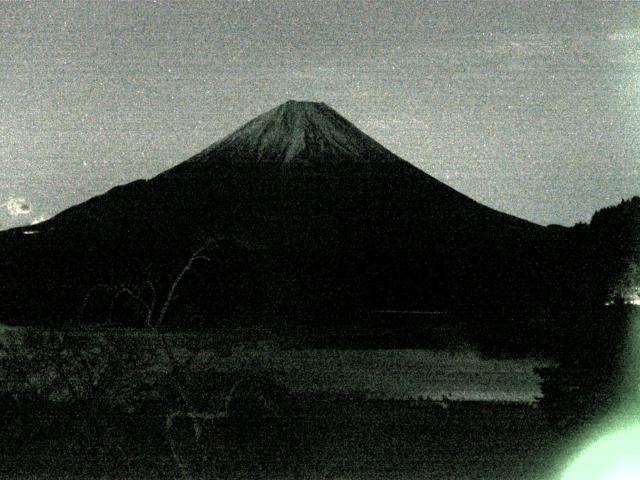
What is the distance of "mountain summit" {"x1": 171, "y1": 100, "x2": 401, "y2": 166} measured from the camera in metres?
120

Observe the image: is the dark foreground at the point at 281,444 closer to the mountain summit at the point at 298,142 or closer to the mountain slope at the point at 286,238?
the mountain slope at the point at 286,238

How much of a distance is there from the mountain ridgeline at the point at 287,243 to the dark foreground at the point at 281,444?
78.4 feet

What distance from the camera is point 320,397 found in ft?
111

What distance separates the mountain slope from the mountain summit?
0.23m

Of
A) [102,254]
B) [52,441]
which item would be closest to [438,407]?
[52,441]

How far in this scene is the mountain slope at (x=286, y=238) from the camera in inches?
3086

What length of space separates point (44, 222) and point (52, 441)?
9216 centimetres

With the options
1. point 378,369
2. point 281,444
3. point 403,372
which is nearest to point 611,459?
point 281,444

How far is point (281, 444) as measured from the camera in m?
21.4

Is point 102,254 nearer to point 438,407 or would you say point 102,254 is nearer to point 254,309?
point 254,309

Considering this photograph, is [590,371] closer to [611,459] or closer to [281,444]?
[611,459]

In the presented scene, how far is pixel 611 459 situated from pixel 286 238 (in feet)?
261

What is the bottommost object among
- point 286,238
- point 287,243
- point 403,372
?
point 287,243

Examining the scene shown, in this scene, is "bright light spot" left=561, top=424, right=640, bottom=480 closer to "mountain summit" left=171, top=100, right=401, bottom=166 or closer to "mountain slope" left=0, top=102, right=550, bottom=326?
"mountain slope" left=0, top=102, right=550, bottom=326
